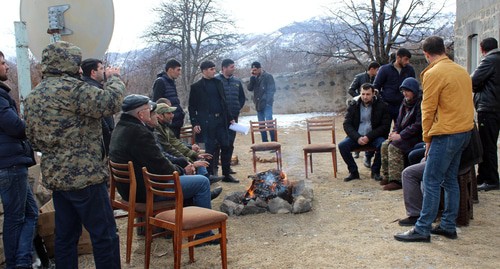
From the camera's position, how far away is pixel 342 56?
17000 mm

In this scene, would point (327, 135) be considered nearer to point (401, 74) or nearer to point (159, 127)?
point (401, 74)

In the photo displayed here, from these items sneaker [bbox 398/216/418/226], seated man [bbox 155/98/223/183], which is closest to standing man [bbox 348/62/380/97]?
seated man [bbox 155/98/223/183]

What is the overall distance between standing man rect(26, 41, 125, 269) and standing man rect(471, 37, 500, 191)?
466cm

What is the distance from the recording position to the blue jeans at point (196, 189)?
4.42m

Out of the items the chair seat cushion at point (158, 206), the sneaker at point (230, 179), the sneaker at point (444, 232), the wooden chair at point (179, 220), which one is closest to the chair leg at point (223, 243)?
the wooden chair at point (179, 220)

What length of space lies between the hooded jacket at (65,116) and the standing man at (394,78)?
17.7ft

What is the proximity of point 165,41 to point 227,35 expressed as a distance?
2762 mm

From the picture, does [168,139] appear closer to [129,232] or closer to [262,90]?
[129,232]

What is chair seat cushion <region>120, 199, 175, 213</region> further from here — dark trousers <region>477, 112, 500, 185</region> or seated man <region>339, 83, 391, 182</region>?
dark trousers <region>477, 112, 500, 185</region>

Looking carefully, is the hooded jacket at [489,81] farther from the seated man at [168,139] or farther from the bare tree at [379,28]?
the bare tree at [379,28]

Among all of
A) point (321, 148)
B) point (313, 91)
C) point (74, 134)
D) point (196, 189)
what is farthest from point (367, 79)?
point (313, 91)

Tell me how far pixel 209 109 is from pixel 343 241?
11.3 ft

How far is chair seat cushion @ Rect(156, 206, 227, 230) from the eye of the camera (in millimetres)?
3656

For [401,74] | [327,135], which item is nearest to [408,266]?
[401,74]
